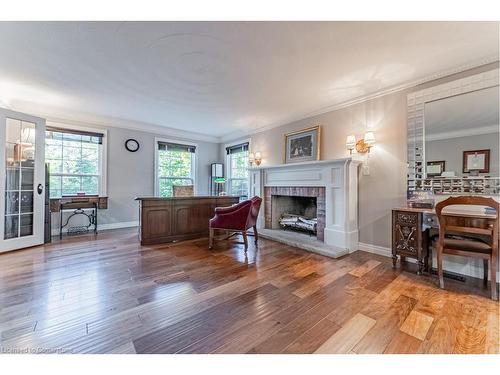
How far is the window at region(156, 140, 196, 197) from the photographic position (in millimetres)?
5492

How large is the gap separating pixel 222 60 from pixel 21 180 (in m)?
3.68

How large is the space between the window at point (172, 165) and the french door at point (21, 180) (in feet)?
7.24

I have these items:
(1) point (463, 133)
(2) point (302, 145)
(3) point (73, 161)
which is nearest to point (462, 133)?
(1) point (463, 133)

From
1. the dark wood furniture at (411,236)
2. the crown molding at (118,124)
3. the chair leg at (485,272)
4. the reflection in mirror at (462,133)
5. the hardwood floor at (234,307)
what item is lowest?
the hardwood floor at (234,307)

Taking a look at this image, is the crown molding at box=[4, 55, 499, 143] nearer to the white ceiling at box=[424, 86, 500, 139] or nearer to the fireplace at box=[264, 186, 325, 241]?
the white ceiling at box=[424, 86, 500, 139]

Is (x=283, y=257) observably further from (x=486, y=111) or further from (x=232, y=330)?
(x=486, y=111)

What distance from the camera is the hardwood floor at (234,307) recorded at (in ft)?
4.47

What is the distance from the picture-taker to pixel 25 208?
3.44 metres

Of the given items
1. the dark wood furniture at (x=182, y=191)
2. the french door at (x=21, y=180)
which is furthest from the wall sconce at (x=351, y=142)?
the french door at (x=21, y=180)

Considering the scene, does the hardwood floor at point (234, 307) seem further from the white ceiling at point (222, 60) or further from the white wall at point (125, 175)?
the white ceiling at point (222, 60)

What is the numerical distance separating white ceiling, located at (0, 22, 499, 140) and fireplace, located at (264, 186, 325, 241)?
5.25ft

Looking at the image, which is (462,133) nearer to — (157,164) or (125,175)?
(157,164)

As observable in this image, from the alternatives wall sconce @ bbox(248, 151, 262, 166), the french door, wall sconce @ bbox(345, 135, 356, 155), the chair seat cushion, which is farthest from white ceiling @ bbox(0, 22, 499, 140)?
the chair seat cushion

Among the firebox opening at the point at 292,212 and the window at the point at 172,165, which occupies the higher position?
the window at the point at 172,165
